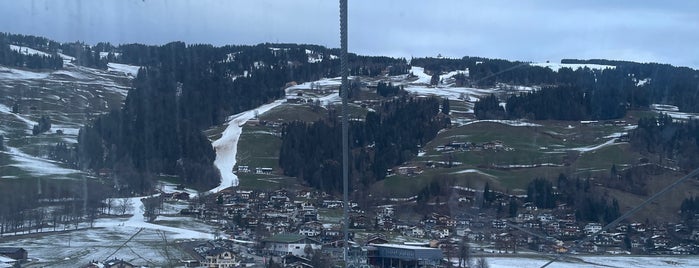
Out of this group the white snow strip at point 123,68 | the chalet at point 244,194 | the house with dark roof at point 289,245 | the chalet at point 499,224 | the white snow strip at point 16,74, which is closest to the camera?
the house with dark roof at point 289,245

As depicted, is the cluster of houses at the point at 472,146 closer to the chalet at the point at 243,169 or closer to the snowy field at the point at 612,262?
the chalet at the point at 243,169

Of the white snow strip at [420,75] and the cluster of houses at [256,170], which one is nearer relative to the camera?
the cluster of houses at [256,170]

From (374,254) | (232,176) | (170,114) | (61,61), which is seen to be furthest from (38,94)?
(374,254)

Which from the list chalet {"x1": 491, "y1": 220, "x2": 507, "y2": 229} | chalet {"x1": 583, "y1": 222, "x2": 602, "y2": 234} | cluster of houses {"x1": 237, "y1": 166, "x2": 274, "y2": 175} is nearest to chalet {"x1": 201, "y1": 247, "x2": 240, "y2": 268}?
chalet {"x1": 491, "y1": 220, "x2": 507, "y2": 229}

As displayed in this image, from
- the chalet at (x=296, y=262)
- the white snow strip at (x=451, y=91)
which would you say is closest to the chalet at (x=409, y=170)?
the chalet at (x=296, y=262)

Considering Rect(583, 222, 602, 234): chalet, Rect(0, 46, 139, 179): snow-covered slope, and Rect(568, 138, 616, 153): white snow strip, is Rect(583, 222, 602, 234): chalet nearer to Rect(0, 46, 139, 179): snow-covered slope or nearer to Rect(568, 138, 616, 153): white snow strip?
Rect(568, 138, 616, 153): white snow strip

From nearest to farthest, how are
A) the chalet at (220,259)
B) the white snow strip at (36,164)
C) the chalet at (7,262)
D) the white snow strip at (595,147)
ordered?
the chalet at (7,262), the chalet at (220,259), the white snow strip at (36,164), the white snow strip at (595,147)

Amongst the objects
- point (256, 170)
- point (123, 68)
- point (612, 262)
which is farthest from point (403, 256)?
point (123, 68)

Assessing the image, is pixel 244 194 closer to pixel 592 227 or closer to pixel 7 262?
pixel 592 227
